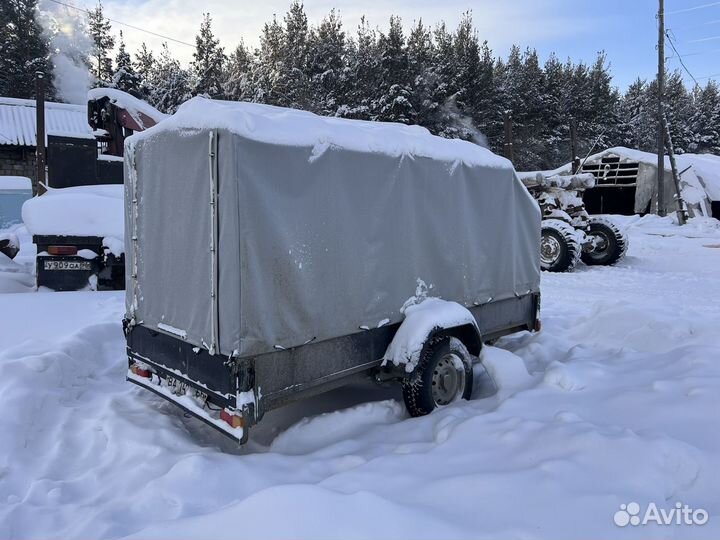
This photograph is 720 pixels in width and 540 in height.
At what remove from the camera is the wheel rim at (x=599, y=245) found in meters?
13.3

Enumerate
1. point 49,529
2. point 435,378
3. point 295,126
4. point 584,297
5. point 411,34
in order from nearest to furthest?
point 49,529 → point 295,126 → point 435,378 → point 584,297 → point 411,34

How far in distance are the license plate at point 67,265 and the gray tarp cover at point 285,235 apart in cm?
374

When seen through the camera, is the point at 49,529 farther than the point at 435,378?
No

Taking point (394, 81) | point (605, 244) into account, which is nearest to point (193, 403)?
point (605, 244)

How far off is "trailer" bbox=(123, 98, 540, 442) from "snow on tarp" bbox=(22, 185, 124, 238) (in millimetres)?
3647

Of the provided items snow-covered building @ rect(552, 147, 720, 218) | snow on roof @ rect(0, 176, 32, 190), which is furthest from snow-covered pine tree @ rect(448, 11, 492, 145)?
snow on roof @ rect(0, 176, 32, 190)

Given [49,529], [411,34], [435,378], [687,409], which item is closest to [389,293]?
[435,378]

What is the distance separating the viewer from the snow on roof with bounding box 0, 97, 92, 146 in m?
26.0

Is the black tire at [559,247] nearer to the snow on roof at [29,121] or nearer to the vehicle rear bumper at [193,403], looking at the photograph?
the vehicle rear bumper at [193,403]

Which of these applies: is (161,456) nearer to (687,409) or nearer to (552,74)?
(687,409)

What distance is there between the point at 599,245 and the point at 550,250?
171 cm

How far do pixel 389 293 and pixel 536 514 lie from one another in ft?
6.49

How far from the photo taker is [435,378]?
14.4 feet

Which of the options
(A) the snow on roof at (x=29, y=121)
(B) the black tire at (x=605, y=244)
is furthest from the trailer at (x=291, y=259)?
(A) the snow on roof at (x=29, y=121)
